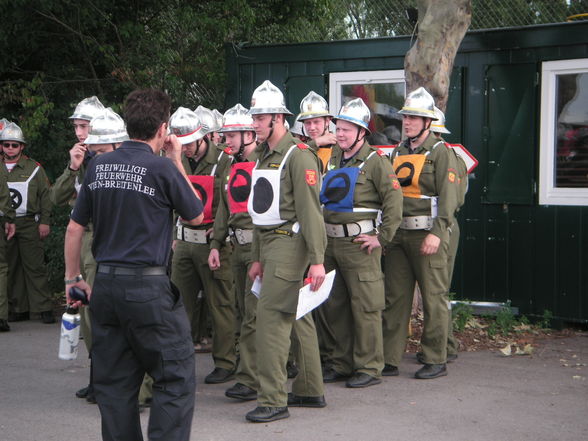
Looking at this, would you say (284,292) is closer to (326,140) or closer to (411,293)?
(411,293)

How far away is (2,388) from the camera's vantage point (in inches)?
292

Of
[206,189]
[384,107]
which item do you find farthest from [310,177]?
[384,107]

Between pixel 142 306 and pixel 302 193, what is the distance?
1.84 metres

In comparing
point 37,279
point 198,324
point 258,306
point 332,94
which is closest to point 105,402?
point 258,306

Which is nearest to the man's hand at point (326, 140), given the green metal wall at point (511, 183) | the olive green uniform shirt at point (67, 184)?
the olive green uniform shirt at point (67, 184)

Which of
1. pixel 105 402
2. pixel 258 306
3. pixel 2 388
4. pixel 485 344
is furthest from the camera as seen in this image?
pixel 485 344

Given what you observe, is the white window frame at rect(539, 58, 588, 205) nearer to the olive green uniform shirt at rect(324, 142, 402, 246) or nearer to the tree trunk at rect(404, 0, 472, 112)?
the tree trunk at rect(404, 0, 472, 112)

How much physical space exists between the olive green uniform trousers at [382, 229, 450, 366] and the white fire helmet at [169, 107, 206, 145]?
195 centimetres

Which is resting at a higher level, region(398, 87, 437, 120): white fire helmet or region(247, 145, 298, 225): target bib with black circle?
region(398, 87, 437, 120): white fire helmet

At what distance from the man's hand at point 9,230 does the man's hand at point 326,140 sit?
13.7 ft

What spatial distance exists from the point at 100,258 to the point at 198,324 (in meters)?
3.71

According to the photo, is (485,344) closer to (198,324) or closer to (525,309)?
(525,309)

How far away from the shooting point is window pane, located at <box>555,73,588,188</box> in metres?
9.98

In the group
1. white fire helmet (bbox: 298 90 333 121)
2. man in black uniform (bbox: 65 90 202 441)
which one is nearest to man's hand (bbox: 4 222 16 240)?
white fire helmet (bbox: 298 90 333 121)
